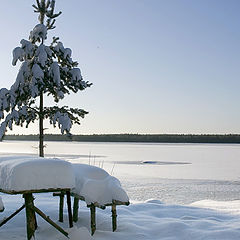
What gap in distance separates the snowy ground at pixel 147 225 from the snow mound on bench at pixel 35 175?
2.88ft

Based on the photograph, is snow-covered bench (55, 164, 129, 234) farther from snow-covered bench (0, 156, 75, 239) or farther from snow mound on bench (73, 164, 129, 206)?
snow-covered bench (0, 156, 75, 239)

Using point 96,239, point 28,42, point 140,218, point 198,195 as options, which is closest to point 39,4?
point 28,42

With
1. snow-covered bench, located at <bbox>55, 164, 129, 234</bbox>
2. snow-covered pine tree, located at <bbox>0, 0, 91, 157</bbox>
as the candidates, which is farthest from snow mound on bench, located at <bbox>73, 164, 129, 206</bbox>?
snow-covered pine tree, located at <bbox>0, 0, 91, 157</bbox>

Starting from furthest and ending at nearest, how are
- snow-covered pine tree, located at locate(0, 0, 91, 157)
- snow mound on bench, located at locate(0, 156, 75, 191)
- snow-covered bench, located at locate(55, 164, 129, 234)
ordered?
1. snow-covered pine tree, located at locate(0, 0, 91, 157)
2. snow-covered bench, located at locate(55, 164, 129, 234)
3. snow mound on bench, located at locate(0, 156, 75, 191)

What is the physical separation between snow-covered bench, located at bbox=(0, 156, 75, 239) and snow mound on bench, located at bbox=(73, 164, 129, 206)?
526 millimetres

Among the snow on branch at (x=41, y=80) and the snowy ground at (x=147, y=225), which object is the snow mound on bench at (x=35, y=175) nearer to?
the snowy ground at (x=147, y=225)

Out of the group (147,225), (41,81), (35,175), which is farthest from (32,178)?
(41,81)

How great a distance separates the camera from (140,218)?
7.59 m

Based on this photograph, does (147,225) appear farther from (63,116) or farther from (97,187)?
(63,116)

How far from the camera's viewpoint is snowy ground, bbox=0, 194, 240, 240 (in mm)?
6102

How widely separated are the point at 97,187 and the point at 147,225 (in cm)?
143

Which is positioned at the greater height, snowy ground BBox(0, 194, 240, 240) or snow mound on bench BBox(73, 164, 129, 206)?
snow mound on bench BBox(73, 164, 129, 206)

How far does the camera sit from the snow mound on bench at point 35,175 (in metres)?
5.21

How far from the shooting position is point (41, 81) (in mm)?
13984
